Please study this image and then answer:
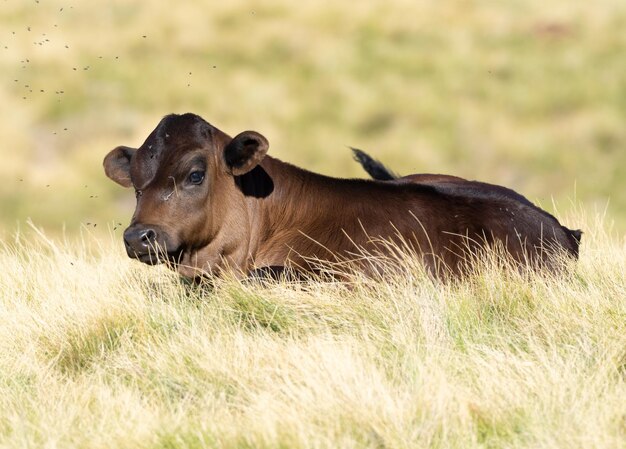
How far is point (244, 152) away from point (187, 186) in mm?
439

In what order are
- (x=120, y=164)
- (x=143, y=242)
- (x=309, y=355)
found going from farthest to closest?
(x=120, y=164)
(x=143, y=242)
(x=309, y=355)

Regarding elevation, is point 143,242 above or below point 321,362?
above

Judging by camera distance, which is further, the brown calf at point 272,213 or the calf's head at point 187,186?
the brown calf at point 272,213

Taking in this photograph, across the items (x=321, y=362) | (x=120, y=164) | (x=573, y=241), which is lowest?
(x=321, y=362)

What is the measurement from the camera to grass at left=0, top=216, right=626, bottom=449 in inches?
209

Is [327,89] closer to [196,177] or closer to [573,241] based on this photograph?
[573,241]

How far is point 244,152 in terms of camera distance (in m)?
7.60

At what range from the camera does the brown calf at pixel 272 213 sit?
7.50 m

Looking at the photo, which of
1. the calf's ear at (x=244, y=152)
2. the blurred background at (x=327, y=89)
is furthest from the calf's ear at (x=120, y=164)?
the blurred background at (x=327, y=89)

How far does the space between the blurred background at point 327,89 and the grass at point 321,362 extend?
434 inches

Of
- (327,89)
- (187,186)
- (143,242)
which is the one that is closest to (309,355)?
(143,242)

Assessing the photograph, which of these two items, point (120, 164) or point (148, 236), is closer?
point (148, 236)

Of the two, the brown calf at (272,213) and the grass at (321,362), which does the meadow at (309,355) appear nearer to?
the grass at (321,362)

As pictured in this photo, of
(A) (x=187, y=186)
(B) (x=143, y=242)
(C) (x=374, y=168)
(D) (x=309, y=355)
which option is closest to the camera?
(D) (x=309, y=355)
